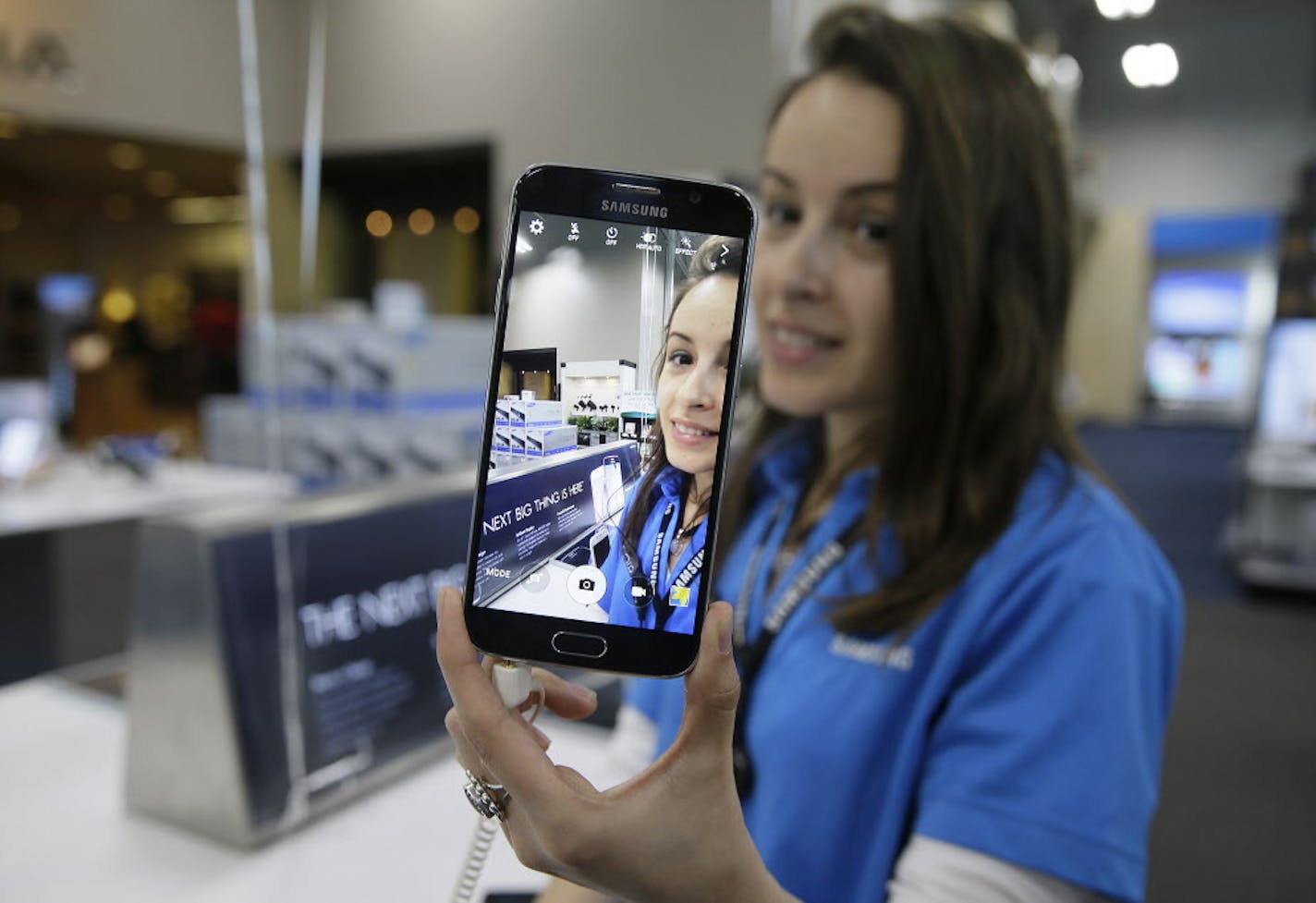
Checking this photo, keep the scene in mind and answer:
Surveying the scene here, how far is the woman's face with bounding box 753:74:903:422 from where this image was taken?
0.41 metres

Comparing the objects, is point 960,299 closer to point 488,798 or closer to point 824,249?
point 824,249

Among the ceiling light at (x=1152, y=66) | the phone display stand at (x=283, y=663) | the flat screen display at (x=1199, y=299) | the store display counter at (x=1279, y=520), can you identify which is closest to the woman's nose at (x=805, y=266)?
the phone display stand at (x=283, y=663)

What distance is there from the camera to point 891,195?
0.46 meters

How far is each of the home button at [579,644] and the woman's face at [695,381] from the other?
0.07m

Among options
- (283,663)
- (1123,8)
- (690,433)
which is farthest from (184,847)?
(1123,8)

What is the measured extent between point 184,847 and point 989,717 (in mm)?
663

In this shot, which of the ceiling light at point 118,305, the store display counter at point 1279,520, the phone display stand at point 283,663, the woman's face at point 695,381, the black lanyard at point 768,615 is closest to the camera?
the woman's face at point 695,381

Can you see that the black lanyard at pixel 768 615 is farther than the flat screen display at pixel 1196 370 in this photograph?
No

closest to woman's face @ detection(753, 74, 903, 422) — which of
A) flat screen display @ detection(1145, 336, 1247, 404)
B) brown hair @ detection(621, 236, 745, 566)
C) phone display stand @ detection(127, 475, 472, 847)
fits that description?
brown hair @ detection(621, 236, 745, 566)

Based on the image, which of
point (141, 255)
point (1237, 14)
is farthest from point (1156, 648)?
point (1237, 14)

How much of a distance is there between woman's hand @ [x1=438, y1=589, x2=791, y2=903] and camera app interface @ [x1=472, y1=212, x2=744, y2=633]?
21 mm

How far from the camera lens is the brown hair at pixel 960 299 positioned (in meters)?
0.54

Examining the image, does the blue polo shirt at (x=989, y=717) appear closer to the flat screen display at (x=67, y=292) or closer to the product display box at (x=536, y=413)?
the product display box at (x=536, y=413)

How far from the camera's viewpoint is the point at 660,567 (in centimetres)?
28
